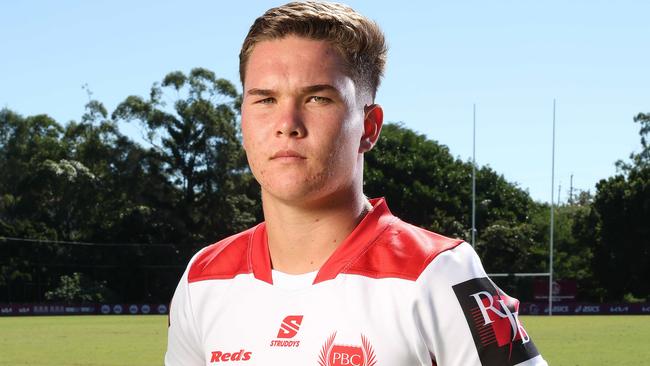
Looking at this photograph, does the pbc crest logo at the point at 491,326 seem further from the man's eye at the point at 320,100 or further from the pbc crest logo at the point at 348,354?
the man's eye at the point at 320,100

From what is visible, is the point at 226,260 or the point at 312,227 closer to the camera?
the point at 312,227

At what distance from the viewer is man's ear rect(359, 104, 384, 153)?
9.37ft

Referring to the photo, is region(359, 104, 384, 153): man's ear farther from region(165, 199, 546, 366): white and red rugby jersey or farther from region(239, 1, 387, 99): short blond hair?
region(165, 199, 546, 366): white and red rugby jersey

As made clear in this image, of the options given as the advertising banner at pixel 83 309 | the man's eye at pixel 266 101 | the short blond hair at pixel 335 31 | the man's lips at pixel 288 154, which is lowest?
the advertising banner at pixel 83 309

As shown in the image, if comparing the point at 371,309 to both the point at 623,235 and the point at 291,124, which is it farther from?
the point at 623,235

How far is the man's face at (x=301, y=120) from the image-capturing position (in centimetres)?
267

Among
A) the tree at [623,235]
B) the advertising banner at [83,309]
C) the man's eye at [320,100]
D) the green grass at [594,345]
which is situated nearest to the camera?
the man's eye at [320,100]

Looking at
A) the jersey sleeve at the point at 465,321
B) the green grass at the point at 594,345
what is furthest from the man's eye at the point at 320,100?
the green grass at the point at 594,345

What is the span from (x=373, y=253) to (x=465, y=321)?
0.34 meters

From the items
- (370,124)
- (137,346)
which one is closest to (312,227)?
(370,124)

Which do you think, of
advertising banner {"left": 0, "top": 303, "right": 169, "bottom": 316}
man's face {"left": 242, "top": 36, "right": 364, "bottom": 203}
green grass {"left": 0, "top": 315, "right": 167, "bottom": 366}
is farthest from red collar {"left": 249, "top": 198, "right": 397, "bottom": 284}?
advertising banner {"left": 0, "top": 303, "right": 169, "bottom": 316}

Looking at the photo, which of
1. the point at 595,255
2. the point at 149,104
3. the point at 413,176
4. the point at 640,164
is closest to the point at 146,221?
the point at 149,104

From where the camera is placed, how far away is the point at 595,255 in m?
66.0

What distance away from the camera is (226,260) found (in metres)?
3.13
